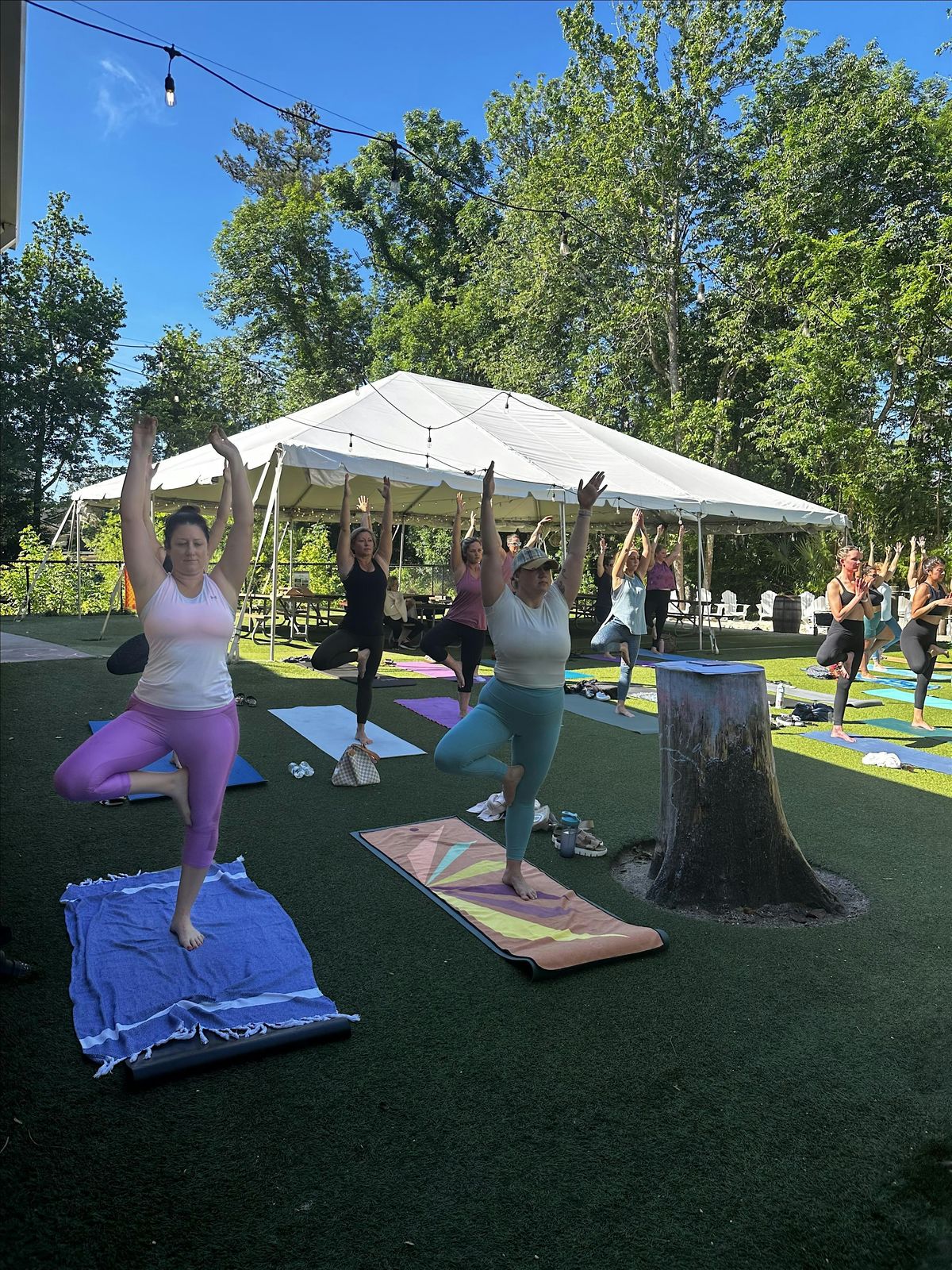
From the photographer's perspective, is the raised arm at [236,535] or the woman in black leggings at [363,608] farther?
the woman in black leggings at [363,608]

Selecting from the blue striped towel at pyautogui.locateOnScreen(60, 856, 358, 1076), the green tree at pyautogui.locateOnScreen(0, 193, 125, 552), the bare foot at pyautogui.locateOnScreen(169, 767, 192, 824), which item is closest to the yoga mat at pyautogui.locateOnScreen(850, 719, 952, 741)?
the blue striped towel at pyautogui.locateOnScreen(60, 856, 358, 1076)

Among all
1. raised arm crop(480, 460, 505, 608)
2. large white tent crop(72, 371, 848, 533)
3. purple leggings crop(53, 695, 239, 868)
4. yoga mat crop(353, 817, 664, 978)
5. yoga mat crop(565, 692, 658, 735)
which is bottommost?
yoga mat crop(353, 817, 664, 978)

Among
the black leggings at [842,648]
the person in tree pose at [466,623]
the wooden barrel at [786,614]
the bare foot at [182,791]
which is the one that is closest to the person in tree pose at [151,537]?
the bare foot at [182,791]

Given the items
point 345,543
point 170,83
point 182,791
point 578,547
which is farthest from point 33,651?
point 578,547

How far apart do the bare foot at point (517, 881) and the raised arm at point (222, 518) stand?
1.95 metres

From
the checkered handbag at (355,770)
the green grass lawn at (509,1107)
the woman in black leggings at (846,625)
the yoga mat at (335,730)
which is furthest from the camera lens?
the woman in black leggings at (846,625)

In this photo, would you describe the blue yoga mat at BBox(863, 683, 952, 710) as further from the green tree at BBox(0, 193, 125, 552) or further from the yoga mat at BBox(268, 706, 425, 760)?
the green tree at BBox(0, 193, 125, 552)

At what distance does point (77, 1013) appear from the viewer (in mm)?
→ 2514

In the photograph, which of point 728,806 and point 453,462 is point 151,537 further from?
point 453,462

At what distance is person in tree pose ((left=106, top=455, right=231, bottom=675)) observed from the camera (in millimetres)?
2770

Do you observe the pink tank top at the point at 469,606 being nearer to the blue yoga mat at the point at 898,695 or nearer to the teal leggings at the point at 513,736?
the teal leggings at the point at 513,736

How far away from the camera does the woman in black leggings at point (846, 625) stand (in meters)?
7.01

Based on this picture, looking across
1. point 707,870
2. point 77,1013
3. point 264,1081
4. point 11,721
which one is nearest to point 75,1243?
point 264,1081

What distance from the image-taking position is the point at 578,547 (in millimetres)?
3438
